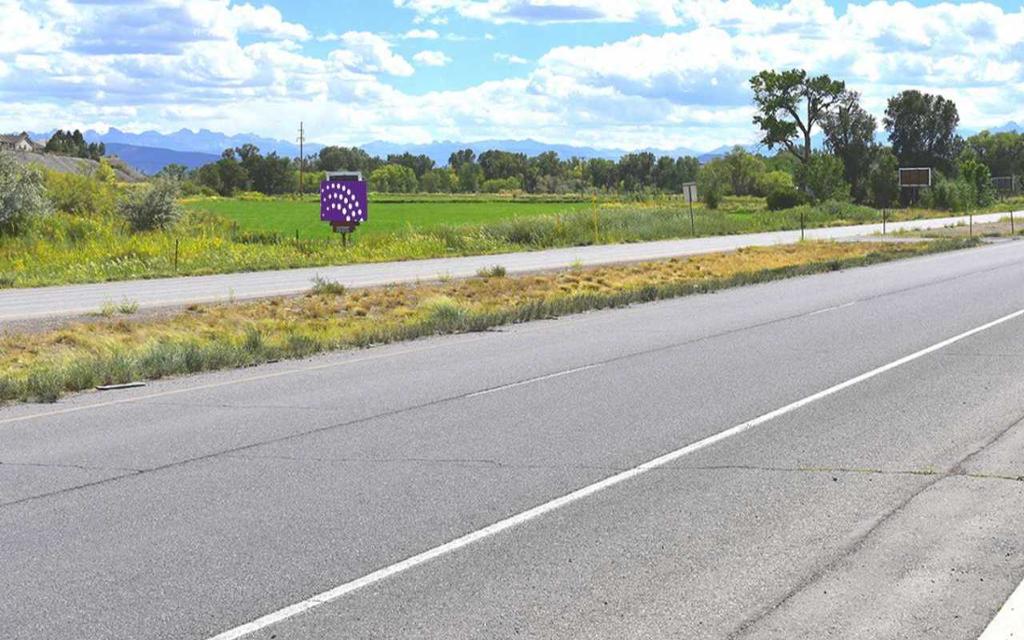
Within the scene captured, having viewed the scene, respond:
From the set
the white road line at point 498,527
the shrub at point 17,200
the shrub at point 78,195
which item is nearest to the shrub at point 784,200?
the shrub at point 78,195

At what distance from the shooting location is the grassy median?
14.4m

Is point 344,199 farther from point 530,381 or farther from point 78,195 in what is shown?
point 530,381

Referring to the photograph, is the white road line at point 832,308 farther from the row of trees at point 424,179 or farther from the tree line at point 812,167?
the row of trees at point 424,179

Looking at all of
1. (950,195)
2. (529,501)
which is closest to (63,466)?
(529,501)

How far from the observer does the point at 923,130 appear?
138 metres

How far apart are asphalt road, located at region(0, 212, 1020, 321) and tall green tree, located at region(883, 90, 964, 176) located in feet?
322

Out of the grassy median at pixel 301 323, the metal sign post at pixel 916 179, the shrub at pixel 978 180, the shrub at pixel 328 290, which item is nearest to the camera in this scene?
the grassy median at pixel 301 323

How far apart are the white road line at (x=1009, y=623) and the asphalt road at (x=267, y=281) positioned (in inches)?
736

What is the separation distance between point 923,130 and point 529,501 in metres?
139

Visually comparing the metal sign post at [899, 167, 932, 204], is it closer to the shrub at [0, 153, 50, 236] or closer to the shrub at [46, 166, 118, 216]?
the shrub at [46, 166, 118, 216]

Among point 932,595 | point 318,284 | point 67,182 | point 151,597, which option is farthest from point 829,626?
point 67,182

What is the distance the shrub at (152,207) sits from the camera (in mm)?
44719

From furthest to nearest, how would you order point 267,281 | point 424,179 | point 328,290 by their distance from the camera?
point 424,179, point 267,281, point 328,290

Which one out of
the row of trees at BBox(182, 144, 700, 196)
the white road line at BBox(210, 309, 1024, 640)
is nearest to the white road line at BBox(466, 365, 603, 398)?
the white road line at BBox(210, 309, 1024, 640)
